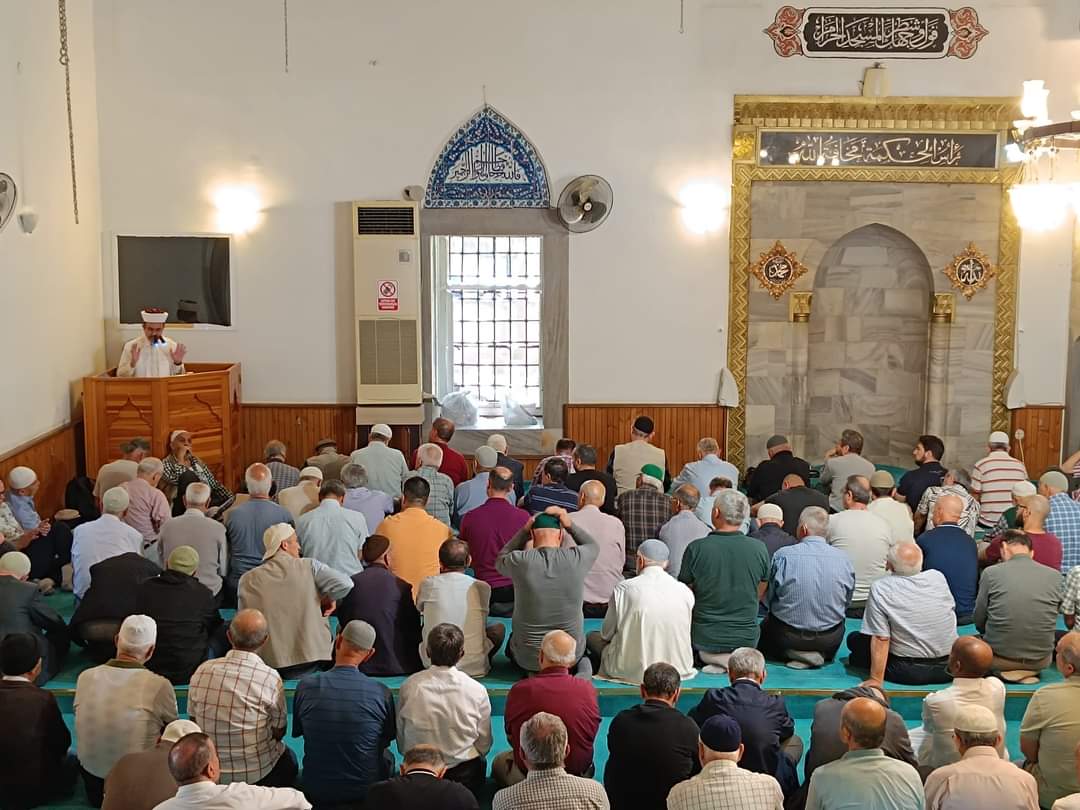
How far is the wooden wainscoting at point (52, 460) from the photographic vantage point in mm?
7988

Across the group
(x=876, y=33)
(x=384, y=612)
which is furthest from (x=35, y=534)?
(x=876, y=33)

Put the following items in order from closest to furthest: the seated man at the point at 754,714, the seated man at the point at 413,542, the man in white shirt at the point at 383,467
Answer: the seated man at the point at 754,714 → the seated man at the point at 413,542 → the man in white shirt at the point at 383,467

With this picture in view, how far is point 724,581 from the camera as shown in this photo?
570 centimetres

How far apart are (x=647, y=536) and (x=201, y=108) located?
5133mm

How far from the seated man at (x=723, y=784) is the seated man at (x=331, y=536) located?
2780mm

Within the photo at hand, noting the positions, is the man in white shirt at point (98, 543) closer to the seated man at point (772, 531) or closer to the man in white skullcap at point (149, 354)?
the man in white skullcap at point (149, 354)

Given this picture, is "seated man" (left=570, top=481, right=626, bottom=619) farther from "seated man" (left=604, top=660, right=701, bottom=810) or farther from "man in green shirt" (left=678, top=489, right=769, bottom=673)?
"seated man" (left=604, top=660, right=701, bottom=810)

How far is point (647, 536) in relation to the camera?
6801mm

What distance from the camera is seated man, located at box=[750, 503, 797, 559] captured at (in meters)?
6.29

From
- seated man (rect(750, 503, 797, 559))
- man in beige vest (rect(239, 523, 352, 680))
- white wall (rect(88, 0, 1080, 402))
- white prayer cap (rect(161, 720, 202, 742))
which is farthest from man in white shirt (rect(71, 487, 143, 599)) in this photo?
white wall (rect(88, 0, 1080, 402))

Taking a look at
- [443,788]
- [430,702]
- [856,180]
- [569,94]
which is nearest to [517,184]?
[569,94]

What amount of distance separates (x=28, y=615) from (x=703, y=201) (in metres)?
6.13

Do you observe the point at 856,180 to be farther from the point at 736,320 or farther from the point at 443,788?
the point at 443,788

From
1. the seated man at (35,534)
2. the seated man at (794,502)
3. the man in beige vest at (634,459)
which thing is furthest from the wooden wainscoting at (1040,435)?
the seated man at (35,534)
